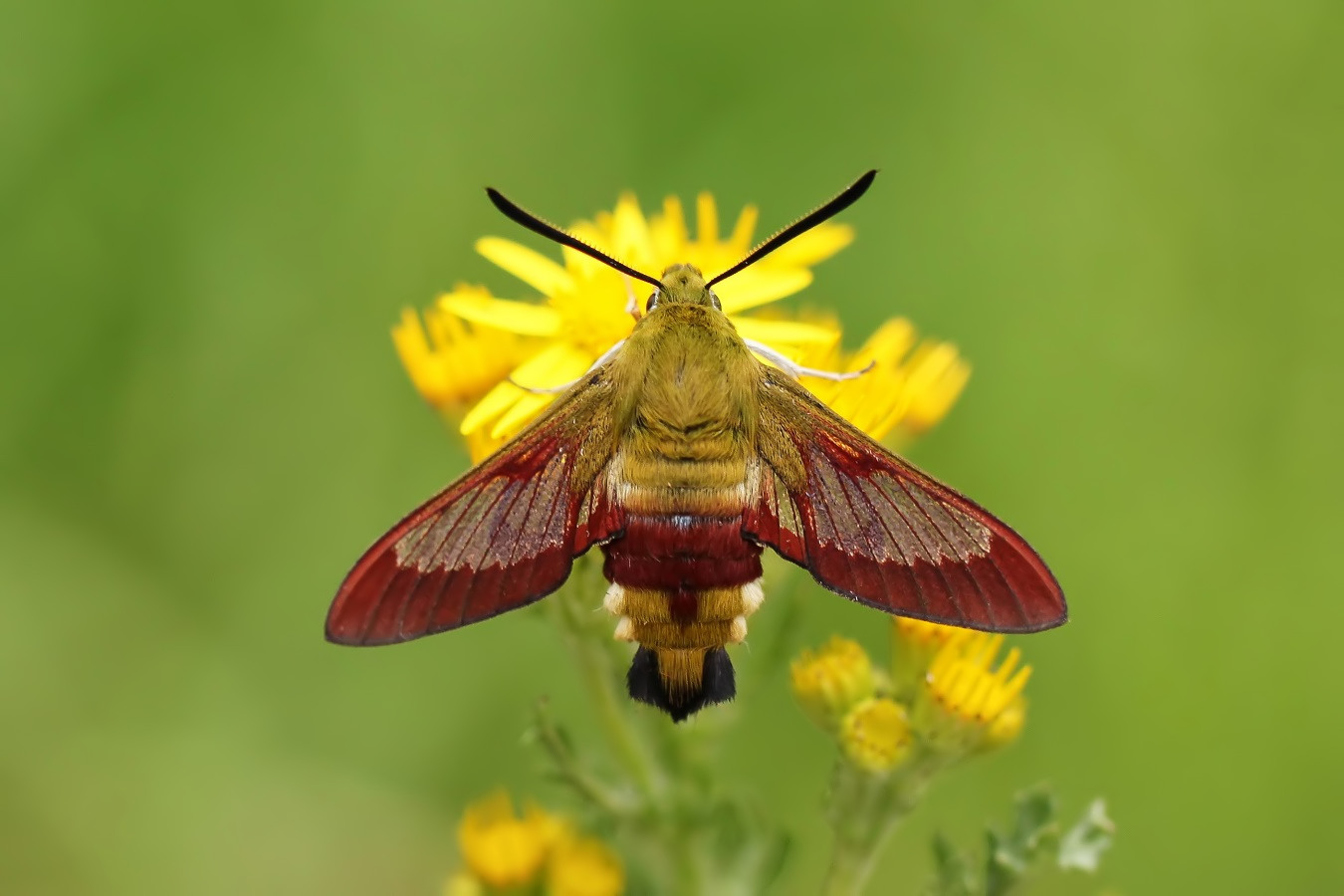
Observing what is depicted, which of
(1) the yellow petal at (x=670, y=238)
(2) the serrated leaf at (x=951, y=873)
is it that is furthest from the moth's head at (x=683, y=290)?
(2) the serrated leaf at (x=951, y=873)

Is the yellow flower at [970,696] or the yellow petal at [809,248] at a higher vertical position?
the yellow petal at [809,248]

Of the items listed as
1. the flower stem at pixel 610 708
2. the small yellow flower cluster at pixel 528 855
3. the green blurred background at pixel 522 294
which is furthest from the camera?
the green blurred background at pixel 522 294

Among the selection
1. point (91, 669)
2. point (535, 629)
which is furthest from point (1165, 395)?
point (91, 669)

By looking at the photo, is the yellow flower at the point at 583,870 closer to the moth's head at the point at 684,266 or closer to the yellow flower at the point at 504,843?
the yellow flower at the point at 504,843

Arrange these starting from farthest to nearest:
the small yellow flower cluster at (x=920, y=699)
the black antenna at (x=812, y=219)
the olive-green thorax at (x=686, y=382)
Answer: the small yellow flower cluster at (x=920, y=699) < the black antenna at (x=812, y=219) < the olive-green thorax at (x=686, y=382)

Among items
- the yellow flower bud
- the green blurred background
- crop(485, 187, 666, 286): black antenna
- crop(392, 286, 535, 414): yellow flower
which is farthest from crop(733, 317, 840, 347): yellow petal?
the green blurred background

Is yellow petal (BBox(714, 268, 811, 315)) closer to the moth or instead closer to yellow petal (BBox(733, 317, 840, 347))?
yellow petal (BBox(733, 317, 840, 347))
